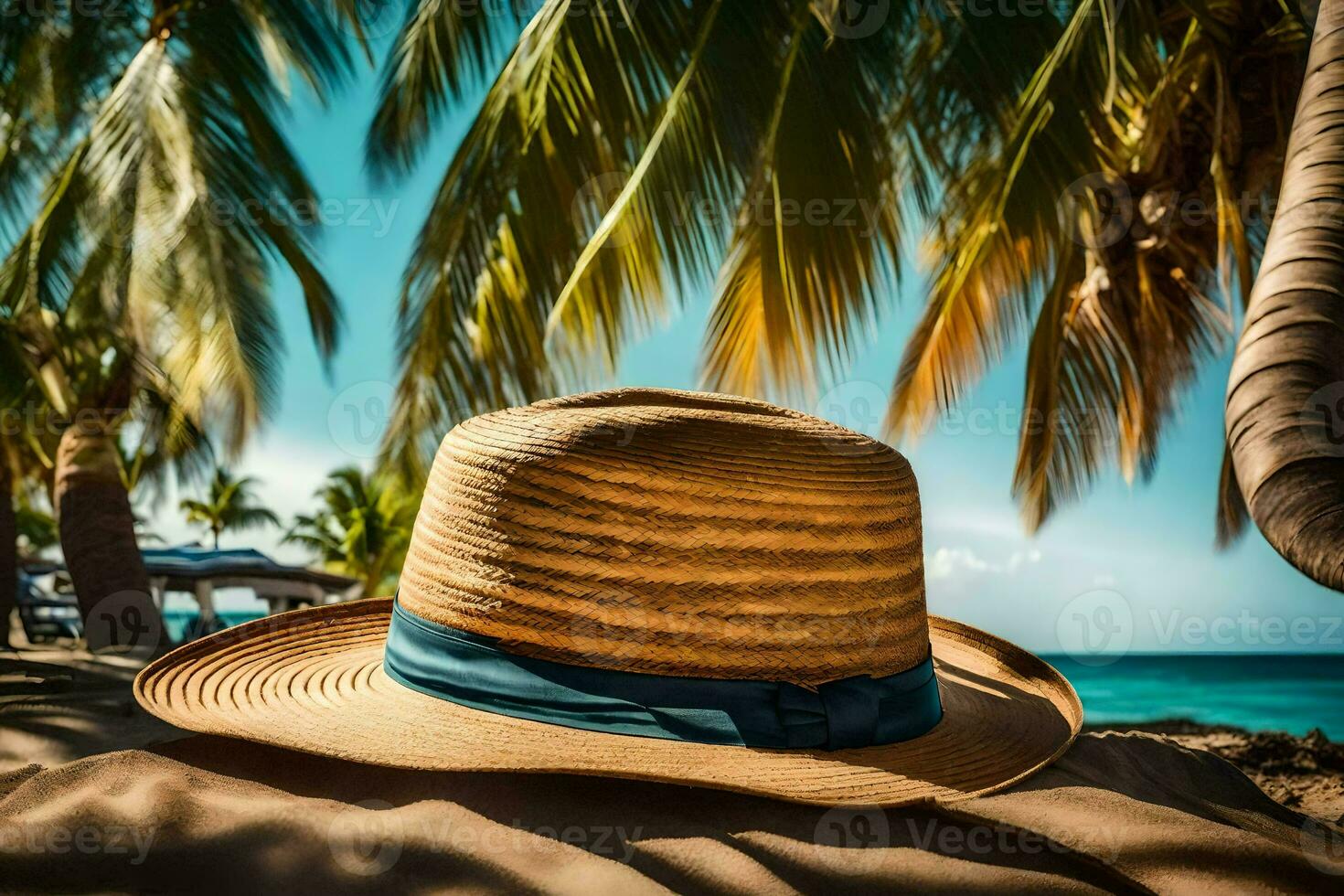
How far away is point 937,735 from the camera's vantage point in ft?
6.48

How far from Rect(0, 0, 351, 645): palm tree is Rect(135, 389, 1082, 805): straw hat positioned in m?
3.47

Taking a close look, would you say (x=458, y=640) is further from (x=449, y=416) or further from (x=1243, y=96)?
(x=1243, y=96)

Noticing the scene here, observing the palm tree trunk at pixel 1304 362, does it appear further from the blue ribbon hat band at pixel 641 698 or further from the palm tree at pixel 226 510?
the palm tree at pixel 226 510

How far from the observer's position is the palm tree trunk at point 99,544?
7.15 meters

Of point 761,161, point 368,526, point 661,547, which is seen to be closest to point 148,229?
point 761,161

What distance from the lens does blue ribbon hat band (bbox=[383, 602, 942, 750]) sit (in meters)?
1.64

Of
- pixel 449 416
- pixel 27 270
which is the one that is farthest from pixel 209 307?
pixel 27 270

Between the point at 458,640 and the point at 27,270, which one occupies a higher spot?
the point at 27,270

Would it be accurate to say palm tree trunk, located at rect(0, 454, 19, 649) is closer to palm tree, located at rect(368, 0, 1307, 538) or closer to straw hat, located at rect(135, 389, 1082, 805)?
palm tree, located at rect(368, 0, 1307, 538)

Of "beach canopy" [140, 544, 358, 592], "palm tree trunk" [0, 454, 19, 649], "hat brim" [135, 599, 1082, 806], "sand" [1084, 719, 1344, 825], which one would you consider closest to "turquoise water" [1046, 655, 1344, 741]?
"sand" [1084, 719, 1344, 825]

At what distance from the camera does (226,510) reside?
2659 cm

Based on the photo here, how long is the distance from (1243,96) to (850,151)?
2116 mm

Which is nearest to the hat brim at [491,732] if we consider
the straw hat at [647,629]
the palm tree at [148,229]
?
the straw hat at [647,629]

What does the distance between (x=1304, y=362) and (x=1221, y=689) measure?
932 inches
